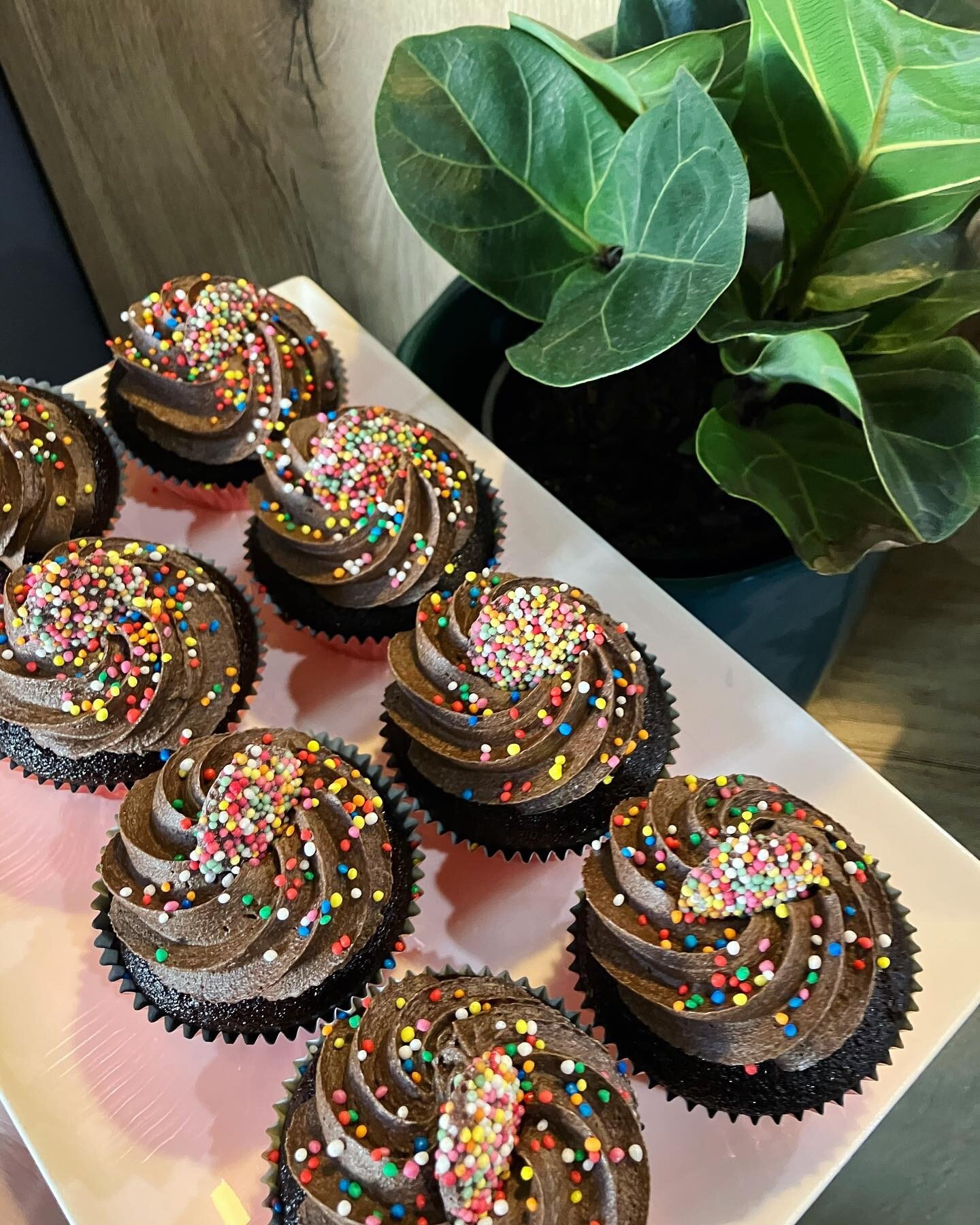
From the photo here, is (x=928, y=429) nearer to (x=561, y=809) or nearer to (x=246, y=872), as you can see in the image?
(x=561, y=809)

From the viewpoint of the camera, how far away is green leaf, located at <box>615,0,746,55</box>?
184 cm

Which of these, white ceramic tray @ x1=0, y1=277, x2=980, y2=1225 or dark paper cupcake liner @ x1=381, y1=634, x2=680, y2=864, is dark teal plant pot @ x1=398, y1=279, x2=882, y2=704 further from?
dark paper cupcake liner @ x1=381, y1=634, x2=680, y2=864

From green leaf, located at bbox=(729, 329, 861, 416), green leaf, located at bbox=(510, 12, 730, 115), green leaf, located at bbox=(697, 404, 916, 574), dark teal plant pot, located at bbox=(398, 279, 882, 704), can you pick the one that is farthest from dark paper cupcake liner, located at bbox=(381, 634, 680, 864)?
green leaf, located at bbox=(510, 12, 730, 115)

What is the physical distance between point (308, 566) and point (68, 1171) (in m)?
1.11

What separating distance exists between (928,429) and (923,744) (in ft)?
3.50

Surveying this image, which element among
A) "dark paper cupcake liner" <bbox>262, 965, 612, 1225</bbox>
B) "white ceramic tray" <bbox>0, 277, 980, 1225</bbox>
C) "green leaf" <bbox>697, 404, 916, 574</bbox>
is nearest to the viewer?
"dark paper cupcake liner" <bbox>262, 965, 612, 1225</bbox>

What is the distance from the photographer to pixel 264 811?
1670 mm

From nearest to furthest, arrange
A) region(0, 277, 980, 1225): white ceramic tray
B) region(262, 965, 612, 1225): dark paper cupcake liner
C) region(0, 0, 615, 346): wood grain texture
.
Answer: region(262, 965, 612, 1225): dark paper cupcake liner < region(0, 277, 980, 1225): white ceramic tray < region(0, 0, 615, 346): wood grain texture

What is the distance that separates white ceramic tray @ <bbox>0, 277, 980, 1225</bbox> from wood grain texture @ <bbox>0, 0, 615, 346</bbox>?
3.97 ft

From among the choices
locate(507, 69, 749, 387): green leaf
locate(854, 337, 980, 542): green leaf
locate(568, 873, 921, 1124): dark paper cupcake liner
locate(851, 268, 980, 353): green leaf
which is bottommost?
locate(568, 873, 921, 1124): dark paper cupcake liner

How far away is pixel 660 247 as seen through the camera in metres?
1.57

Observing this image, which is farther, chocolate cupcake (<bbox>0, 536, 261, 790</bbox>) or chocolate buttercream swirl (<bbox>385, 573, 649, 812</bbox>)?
chocolate cupcake (<bbox>0, 536, 261, 790</bbox>)

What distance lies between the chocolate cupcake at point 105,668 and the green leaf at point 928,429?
4.09ft

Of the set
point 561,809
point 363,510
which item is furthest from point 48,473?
point 561,809
